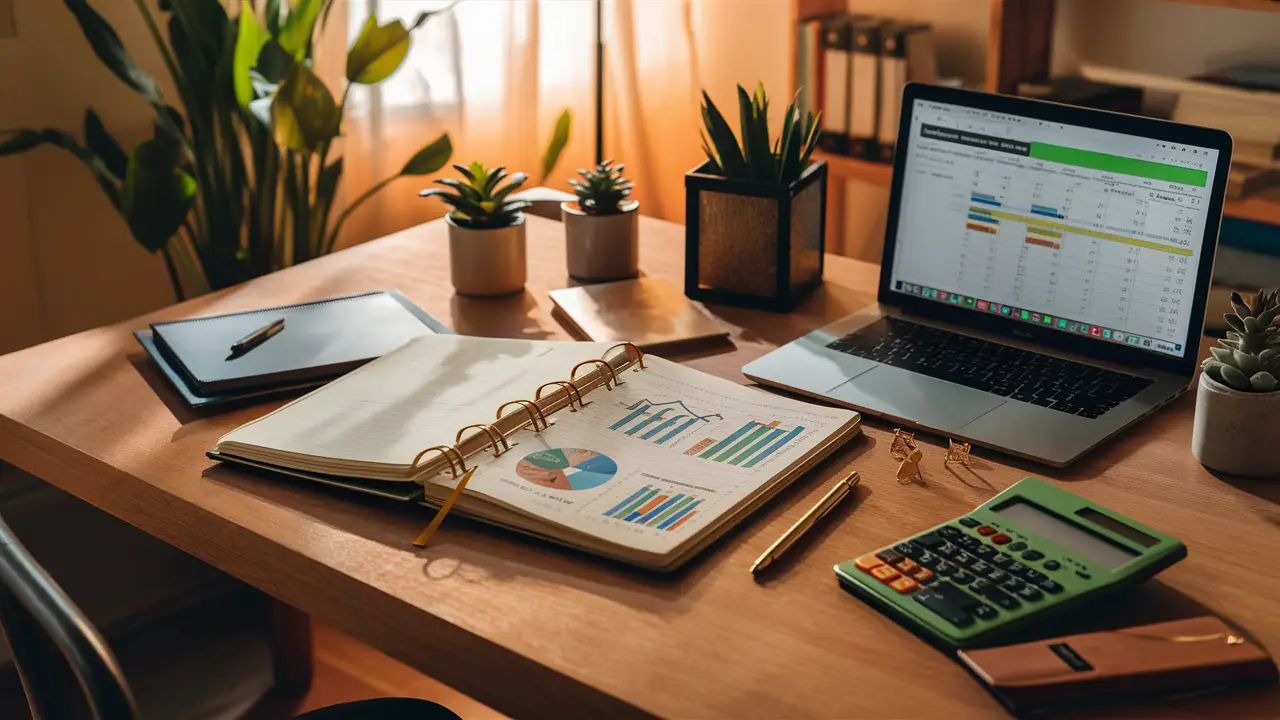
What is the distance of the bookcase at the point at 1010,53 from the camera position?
85.7 inches

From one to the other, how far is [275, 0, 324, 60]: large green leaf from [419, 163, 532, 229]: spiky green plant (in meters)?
0.80

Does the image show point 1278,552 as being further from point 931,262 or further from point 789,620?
point 931,262

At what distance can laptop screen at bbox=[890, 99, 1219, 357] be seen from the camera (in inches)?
44.1

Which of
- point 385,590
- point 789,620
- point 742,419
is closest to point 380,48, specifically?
point 742,419

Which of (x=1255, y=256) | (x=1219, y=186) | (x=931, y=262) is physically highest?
(x=1219, y=186)

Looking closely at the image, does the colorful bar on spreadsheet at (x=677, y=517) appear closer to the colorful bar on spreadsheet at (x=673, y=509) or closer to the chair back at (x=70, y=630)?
the colorful bar on spreadsheet at (x=673, y=509)

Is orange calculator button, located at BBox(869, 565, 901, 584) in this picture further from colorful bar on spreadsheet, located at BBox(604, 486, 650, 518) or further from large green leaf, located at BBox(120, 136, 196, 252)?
large green leaf, located at BBox(120, 136, 196, 252)

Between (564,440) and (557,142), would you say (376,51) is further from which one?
(564,440)

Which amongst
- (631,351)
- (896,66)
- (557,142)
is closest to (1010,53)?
(896,66)

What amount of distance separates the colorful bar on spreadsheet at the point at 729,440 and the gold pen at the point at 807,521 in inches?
3.7

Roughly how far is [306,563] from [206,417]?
0.97 ft

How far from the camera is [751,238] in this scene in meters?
1.35

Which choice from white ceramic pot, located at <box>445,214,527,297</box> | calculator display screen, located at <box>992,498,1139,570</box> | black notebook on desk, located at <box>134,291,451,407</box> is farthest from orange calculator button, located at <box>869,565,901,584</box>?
white ceramic pot, located at <box>445,214,527,297</box>

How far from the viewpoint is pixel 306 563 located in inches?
34.8
